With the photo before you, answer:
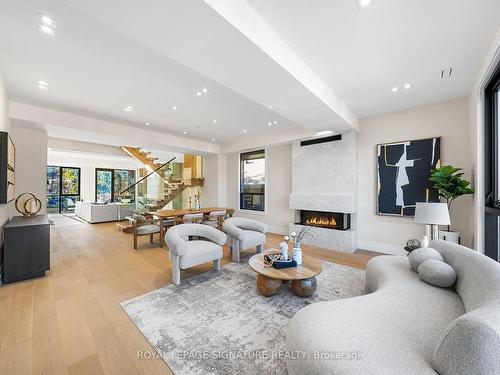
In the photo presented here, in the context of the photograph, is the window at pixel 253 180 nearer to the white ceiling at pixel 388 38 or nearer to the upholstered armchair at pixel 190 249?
the upholstered armchair at pixel 190 249

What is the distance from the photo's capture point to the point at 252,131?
243 inches

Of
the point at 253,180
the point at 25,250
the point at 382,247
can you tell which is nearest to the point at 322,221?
the point at 382,247

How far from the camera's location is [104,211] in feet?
26.9

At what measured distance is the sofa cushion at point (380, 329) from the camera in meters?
1.08

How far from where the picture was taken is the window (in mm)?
7105

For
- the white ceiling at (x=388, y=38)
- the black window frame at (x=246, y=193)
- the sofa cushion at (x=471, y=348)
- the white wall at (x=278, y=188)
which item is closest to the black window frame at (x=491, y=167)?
the white ceiling at (x=388, y=38)

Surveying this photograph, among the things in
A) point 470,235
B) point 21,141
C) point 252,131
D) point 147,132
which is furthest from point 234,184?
point 470,235

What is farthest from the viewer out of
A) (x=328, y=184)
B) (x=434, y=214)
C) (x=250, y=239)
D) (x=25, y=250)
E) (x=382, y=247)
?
(x=328, y=184)

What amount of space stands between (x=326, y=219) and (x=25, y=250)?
559 centimetres

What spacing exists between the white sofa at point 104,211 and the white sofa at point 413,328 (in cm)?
886

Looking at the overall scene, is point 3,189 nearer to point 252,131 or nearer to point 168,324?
point 168,324

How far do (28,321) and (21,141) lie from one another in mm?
4322

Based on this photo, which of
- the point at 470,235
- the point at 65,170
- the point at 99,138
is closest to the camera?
the point at 470,235

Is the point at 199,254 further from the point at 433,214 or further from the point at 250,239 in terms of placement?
the point at 433,214
